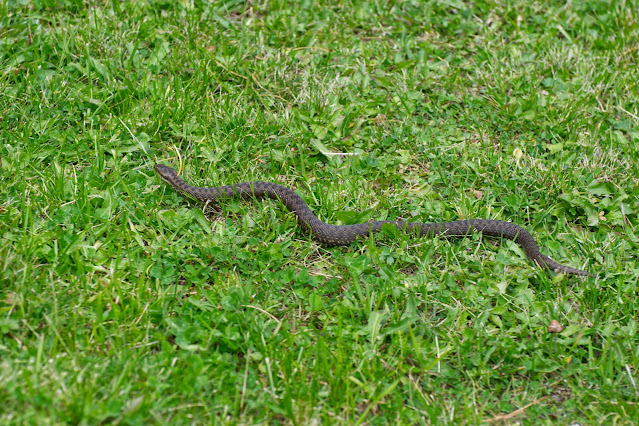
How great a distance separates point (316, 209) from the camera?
654cm

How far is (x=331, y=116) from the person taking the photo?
24.7 ft

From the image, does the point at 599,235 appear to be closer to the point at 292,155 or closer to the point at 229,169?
the point at 292,155

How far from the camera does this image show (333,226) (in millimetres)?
6195

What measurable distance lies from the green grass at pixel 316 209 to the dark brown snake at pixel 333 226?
0.14m

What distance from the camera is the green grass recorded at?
4.50 metres

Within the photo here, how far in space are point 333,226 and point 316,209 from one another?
426 millimetres

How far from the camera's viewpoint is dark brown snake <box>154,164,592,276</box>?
613cm

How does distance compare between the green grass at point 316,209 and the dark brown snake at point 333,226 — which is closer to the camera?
the green grass at point 316,209

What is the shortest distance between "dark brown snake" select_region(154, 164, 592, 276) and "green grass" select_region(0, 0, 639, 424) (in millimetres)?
141

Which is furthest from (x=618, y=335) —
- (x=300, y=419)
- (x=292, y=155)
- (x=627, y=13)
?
(x=627, y=13)

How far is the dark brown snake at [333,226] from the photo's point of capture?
613 centimetres

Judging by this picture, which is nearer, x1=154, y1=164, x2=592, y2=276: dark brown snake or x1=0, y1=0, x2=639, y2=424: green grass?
x1=0, y1=0, x2=639, y2=424: green grass

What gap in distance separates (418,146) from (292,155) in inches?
61.1

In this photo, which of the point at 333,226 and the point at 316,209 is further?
the point at 316,209
